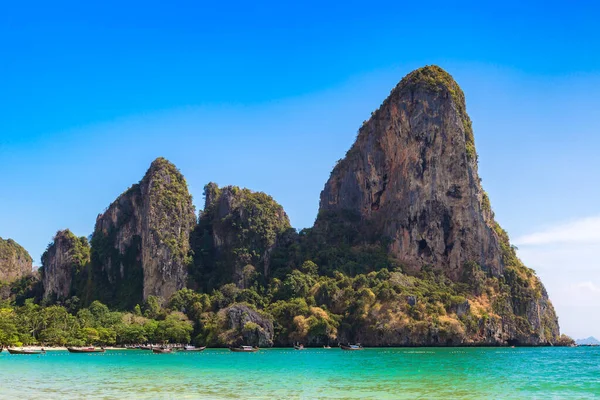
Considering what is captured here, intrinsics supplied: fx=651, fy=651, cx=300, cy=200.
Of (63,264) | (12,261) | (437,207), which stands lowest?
(63,264)

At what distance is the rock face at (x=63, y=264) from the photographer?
128750 mm

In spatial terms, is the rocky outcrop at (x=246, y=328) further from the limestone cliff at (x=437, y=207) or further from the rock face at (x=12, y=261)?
the rock face at (x=12, y=261)

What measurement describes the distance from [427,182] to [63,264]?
72959 mm

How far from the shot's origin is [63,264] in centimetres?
12975

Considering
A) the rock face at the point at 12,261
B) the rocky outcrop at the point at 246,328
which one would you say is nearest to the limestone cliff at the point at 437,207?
the rocky outcrop at the point at 246,328

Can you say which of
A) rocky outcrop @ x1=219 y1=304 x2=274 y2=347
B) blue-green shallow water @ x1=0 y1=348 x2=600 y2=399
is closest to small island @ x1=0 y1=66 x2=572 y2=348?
rocky outcrop @ x1=219 y1=304 x2=274 y2=347

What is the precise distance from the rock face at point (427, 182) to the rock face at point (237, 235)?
457 inches

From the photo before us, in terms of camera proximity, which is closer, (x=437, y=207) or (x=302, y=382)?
(x=302, y=382)

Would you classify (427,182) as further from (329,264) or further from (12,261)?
(12,261)

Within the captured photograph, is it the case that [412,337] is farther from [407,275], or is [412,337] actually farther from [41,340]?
[41,340]

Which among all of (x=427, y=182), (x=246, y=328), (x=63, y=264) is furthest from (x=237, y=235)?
(x=63, y=264)

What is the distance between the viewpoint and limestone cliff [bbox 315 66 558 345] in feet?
344

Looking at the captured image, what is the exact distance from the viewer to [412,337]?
291 feet

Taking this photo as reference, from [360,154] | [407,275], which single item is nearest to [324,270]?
[407,275]
